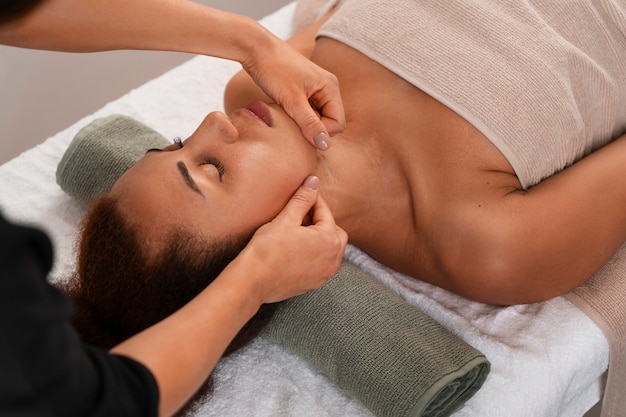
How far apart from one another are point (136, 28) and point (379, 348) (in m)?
0.73

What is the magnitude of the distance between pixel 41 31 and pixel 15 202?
0.54m

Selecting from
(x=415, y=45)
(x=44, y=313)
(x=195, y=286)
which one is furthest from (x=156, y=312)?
(x=415, y=45)

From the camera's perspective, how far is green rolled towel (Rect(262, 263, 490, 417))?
134 centimetres

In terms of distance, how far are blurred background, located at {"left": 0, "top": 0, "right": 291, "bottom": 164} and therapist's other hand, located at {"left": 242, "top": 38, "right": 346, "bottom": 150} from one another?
1.28 meters

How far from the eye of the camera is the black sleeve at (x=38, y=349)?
74 centimetres

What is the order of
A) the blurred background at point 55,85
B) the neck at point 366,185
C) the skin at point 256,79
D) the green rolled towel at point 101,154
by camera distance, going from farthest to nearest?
the blurred background at point 55,85 → the green rolled towel at point 101,154 → the neck at point 366,185 → the skin at point 256,79

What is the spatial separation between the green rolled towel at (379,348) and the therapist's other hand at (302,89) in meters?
0.29

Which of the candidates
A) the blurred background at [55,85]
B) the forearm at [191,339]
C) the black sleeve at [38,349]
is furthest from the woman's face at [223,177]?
the blurred background at [55,85]

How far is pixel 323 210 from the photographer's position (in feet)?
4.23

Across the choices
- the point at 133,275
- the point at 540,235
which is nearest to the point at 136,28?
the point at 133,275

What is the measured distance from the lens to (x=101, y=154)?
1.69m

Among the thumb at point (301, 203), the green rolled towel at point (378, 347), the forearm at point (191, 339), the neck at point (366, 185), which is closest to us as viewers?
the forearm at point (191, 339)

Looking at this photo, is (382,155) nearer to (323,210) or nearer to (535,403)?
(323,210)

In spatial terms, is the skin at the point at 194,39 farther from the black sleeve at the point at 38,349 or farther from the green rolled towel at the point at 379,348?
the black sleeve at the point at 38,349
